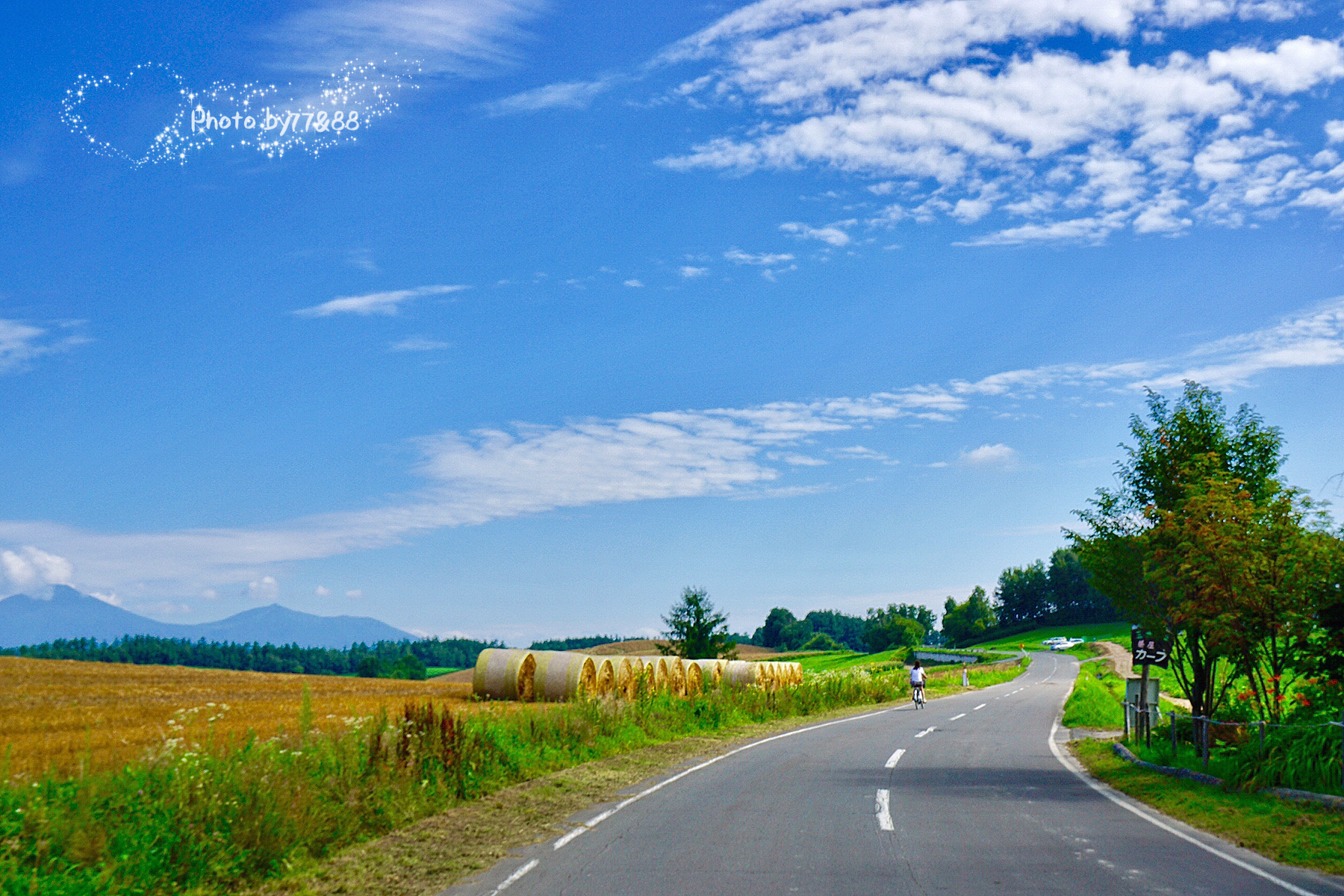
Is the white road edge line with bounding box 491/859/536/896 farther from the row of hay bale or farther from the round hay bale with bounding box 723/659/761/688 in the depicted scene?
the round hay bale with bounding box 723/659/761/688

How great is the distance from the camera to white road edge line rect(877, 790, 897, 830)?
10828 millimetres

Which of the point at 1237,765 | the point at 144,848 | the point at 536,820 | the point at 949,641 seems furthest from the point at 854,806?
the point at 949,641

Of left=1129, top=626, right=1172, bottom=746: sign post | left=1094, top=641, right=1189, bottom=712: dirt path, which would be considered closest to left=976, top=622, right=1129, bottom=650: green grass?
left=1094, top=641, right=1189, bottom=712: dirt path

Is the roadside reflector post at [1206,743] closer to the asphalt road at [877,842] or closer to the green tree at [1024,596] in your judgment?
the asphalt road at [877,842]

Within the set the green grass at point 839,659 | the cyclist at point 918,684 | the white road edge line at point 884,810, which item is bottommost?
the green grass at point 839,659

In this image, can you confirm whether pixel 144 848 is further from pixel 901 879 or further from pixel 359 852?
pixel 901 879

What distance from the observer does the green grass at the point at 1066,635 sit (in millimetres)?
132775

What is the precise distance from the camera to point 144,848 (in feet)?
25.7

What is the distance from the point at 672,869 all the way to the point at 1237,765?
32.2ft

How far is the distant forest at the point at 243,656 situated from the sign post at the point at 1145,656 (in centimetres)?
5528

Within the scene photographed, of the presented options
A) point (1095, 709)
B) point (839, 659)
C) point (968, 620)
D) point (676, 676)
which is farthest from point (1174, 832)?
point (968, 620)

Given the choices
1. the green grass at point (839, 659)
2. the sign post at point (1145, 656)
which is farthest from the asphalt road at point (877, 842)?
the green grass at point (839, 659)

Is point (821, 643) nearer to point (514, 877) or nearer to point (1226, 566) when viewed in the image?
point (1226, 566)

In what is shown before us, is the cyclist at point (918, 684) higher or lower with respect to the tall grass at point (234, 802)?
lower
